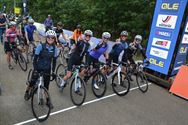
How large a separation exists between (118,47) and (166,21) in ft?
9.68

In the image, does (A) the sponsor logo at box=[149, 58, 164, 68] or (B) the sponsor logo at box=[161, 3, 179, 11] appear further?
(A) the sponsor logo at box=[149, 58, 164, 68]

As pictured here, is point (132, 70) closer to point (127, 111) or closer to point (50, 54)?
point (127, 111)

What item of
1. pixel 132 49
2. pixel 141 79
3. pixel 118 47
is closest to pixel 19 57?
pixel 118 47

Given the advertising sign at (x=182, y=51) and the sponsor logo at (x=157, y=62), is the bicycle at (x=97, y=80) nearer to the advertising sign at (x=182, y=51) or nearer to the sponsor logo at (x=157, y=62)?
the sponsor logo at (x=157, y=62)

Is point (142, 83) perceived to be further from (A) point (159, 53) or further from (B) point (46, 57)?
(B) point (46, 57)

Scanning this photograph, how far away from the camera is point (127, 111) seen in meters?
7.46

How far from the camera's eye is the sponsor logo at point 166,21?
10.1 metres

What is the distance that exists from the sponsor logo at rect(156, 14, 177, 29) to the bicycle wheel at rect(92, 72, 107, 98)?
13.7 ft

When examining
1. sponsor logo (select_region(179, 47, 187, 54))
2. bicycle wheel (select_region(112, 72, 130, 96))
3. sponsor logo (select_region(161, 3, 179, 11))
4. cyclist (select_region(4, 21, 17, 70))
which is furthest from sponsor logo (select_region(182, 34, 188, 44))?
cyclist (select_region(4, 21, 17, 70))

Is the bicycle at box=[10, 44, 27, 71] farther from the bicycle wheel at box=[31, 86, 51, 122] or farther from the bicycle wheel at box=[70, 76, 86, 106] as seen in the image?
the bicycle wheel at box=[31, 86, 51, 122]

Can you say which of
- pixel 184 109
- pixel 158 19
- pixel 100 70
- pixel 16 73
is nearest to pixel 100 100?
pixel 100 70

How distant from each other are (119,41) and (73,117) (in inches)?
140

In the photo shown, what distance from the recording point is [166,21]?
10.4 metres

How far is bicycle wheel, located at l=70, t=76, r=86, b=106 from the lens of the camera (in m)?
7.43
